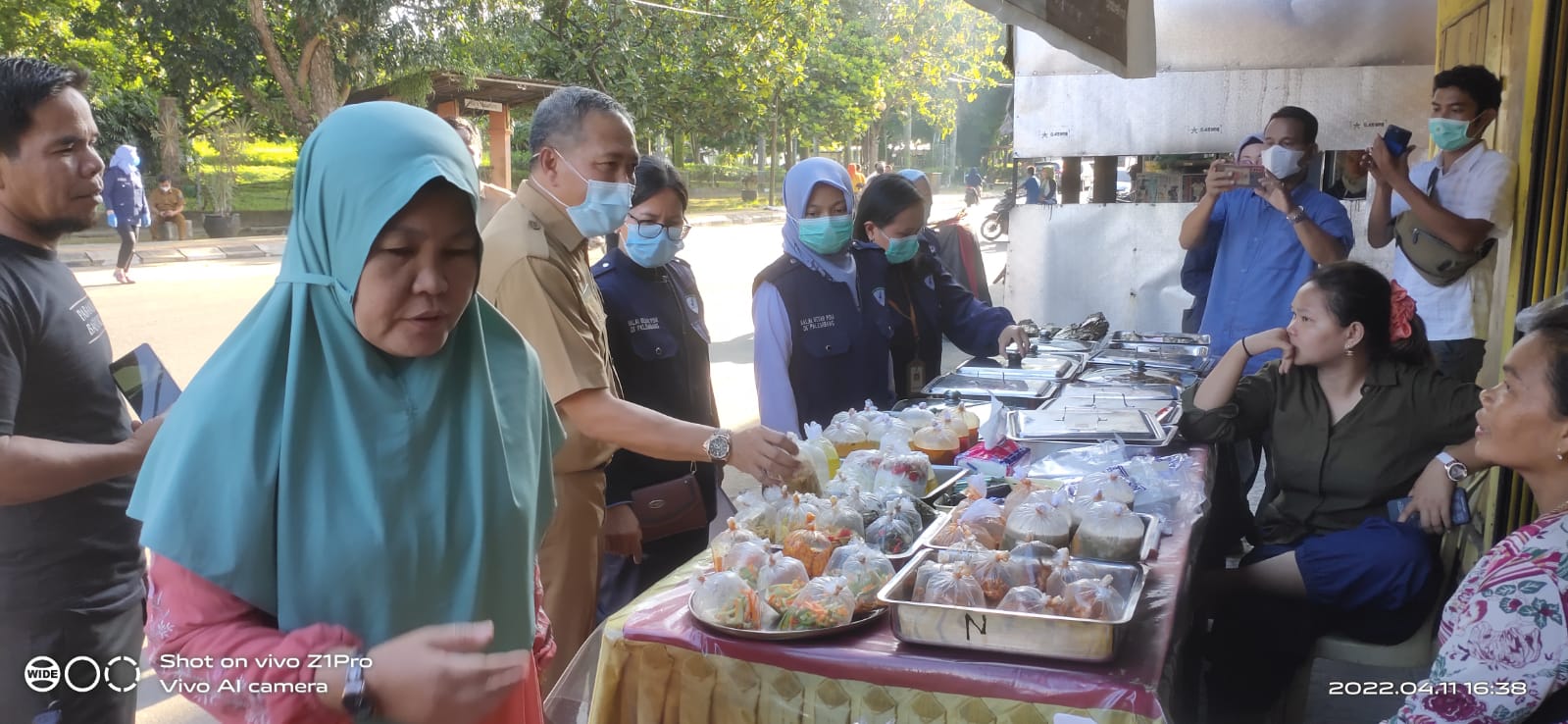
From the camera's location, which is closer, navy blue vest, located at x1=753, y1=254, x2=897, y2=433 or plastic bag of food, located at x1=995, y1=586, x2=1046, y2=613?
plastic bag of food, located at x1=995, y1=586, x2=1046, y2=613

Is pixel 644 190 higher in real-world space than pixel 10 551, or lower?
higher

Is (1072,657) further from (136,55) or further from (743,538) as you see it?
(136,55)

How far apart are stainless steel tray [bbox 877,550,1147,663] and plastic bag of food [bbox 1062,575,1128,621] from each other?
20mm

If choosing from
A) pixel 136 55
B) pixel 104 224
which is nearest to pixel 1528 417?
pixel 104 224

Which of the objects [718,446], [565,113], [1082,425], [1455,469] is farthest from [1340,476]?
[565,113]

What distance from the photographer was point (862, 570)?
195 centimetres

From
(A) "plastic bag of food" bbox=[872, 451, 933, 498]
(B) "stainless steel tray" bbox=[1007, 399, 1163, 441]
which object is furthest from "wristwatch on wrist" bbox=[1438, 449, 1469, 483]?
(A) "plastic bag of food" bbox=[872, 451, 933, 498]

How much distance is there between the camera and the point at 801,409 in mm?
3576

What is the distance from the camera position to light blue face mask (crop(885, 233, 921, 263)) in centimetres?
402

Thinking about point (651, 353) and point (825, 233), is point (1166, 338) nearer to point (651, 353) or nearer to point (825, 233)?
point (825, 233)

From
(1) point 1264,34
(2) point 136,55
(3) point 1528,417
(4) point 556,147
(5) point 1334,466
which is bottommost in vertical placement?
(5) point 1334,466

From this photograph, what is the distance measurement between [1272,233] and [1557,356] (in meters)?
2.67

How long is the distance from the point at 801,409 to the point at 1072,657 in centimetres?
196

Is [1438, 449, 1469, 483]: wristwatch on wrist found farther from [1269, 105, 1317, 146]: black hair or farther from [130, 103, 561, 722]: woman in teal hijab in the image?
[130, 103, 561, 722]: woman in teal hijab
